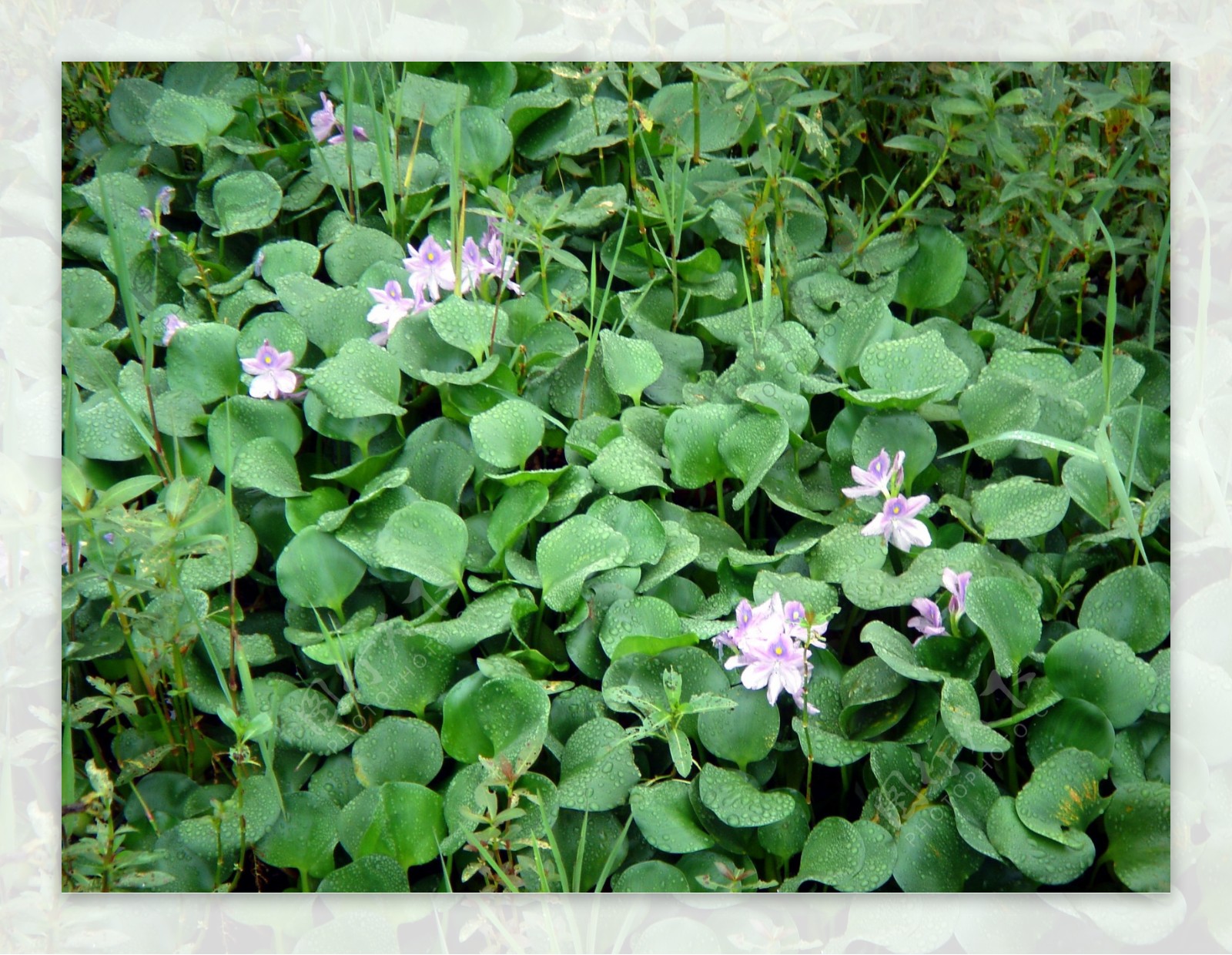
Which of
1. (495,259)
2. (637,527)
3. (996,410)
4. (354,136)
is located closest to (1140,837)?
(996,410)

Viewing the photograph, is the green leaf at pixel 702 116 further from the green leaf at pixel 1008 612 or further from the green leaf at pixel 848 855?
the green leaf at pixel 848 855

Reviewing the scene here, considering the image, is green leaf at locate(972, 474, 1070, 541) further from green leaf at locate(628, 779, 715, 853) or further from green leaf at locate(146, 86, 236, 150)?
green leaf at locate(146, 86, 236, 150)

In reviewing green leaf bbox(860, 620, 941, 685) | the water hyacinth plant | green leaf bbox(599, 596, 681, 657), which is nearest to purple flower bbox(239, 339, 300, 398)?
the water hyacinth plant

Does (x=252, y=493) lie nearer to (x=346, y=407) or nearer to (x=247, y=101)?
(x=346, y=407)

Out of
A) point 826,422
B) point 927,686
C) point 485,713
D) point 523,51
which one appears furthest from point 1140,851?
point 523,51

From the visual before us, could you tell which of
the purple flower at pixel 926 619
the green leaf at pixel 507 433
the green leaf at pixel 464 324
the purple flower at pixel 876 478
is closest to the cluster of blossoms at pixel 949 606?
the purple flower at pixel 926 619

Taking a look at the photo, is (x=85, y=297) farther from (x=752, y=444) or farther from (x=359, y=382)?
(x=752, y=444)
